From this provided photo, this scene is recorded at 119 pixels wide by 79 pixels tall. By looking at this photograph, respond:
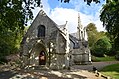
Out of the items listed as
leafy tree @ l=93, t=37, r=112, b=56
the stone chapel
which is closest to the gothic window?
the stone chapel

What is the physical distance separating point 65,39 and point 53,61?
4221mm

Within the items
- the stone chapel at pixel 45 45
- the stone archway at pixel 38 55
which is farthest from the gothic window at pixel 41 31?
the stone archway at pixel 38 55

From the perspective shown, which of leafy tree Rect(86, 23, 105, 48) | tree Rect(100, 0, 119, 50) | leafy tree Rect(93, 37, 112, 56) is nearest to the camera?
tree Rect(100, 0, 119, 50)

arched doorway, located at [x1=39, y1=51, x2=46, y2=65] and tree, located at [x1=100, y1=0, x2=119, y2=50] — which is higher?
tree, located at [x1=100, y1=0, x2=119, y2=50]

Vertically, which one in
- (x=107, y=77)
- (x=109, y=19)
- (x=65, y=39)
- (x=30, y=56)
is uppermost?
(x=109, y=19)

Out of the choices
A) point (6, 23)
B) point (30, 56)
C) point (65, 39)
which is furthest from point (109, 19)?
point (6, 23)

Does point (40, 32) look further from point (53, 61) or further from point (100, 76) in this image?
point (100, 76)

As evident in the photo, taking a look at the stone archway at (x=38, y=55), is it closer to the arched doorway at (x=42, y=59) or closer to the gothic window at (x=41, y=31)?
the arched doorway at (x=42, y=59)

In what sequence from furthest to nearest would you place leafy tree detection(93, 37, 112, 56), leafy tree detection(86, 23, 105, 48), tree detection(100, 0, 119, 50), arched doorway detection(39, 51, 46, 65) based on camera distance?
leafy tree detection(86, 23, 105, 48) → leafy tree detection(93, 37, 112, 56) → arched doorway detection(39, 51, 46, 65) → tree detection(100, 0, 119, 50)

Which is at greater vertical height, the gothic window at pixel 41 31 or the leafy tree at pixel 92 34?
the leafy tree at pixel 92 34

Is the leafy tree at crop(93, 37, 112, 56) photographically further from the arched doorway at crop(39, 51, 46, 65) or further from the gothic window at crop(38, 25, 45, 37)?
the gothic window at crop(38, 25, 45, 37)

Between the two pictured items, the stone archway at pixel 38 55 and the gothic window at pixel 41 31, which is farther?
the gothic window at pixel 41 31

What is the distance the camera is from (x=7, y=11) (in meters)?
22.0

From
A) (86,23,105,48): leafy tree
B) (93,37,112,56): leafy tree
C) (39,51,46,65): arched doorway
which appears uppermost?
(86,23,105,48): leafy tree
